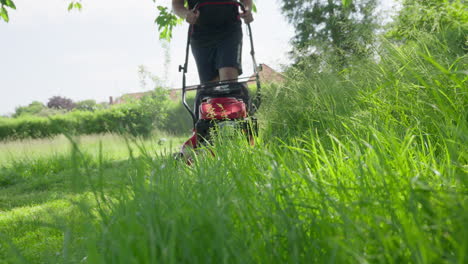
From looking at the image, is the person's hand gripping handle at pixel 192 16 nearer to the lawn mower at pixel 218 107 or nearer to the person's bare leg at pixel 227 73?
the lawn mower at pixel 218 107

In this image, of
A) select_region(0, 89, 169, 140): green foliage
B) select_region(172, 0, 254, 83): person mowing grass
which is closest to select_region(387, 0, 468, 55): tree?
select_region(172, 0, 254, 83): person mowing grass

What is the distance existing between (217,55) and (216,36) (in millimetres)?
194

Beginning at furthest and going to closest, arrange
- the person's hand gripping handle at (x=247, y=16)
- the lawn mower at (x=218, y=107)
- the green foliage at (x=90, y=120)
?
the green foliage at (x=90, y=120)
the person's hand gripping handle at (x=247, y=16)
the lawn mower at (x=218, y=107)

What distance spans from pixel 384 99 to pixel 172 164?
1276 mm

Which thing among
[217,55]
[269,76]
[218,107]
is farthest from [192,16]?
[269,76]

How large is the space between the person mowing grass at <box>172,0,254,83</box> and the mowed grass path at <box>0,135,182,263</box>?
34.7 inches

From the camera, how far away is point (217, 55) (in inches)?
147

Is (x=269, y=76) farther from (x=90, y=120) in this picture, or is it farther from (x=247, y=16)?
(x=90, y=120)

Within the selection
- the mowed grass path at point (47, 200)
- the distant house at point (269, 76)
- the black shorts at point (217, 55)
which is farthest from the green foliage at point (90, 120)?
the black shorts at point (217, 55)

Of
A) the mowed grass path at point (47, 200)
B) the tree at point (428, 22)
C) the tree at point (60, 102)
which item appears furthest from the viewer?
the tree at point (60, 102)

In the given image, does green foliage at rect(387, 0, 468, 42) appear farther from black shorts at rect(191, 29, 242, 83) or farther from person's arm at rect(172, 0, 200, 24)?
person's arm at rect(172, 0, 200, 24)

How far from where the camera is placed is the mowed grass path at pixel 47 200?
104cm

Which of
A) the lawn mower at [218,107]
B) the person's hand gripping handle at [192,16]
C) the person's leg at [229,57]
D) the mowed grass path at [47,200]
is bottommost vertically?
the mowed grass path at [47,200]

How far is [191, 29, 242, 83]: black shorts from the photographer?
11.9 feet
